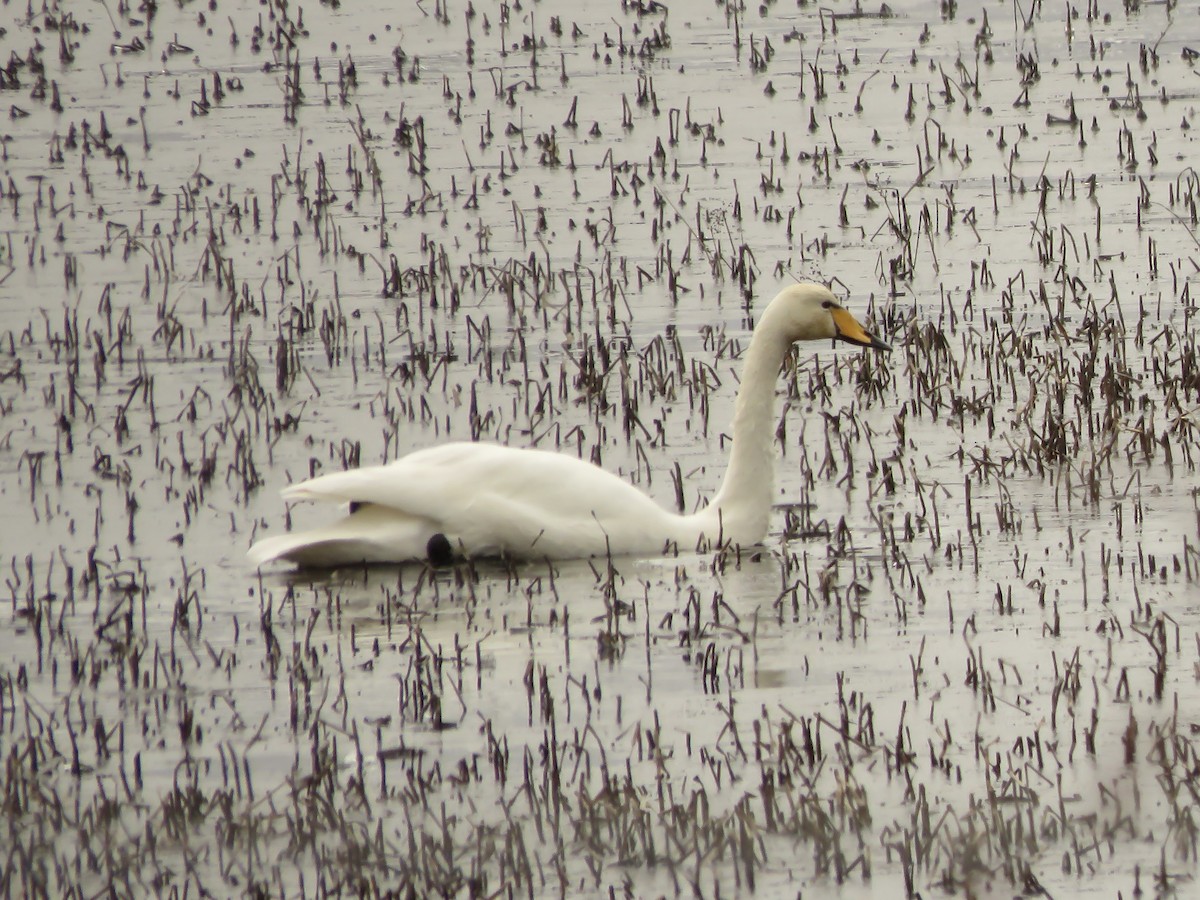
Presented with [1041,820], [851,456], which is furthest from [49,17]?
[1041,820]

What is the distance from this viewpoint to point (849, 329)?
932 cm

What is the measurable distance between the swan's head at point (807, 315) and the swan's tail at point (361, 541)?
1561mm

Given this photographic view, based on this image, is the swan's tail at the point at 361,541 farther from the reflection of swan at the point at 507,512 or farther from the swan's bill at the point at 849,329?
the swan's bill at the point at 849,329

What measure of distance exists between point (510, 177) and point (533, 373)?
522 centimetres

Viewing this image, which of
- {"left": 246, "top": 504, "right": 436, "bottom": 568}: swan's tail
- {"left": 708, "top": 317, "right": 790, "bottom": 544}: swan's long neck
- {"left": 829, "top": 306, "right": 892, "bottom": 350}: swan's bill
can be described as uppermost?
{"left": 829, "top": 306, "right": 892, "bottom": 350}: swan's bill

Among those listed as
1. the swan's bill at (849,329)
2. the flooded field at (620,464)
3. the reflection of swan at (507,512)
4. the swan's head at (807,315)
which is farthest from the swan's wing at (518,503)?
the swan's bill at (849,329)

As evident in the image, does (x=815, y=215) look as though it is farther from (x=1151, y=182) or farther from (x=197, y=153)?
(x=197, y=153)

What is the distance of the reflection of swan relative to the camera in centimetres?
851

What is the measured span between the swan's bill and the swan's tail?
181 cm

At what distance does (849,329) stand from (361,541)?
212cm

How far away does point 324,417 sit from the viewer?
1073 cm

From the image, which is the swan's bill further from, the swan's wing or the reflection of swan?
the swan's wing

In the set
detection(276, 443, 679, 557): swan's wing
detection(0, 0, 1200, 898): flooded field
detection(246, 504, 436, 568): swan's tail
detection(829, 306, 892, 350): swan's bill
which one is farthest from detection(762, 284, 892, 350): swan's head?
detection(246, 504, 436, 568): swan's tail

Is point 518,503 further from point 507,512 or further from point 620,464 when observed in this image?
point 620,464
